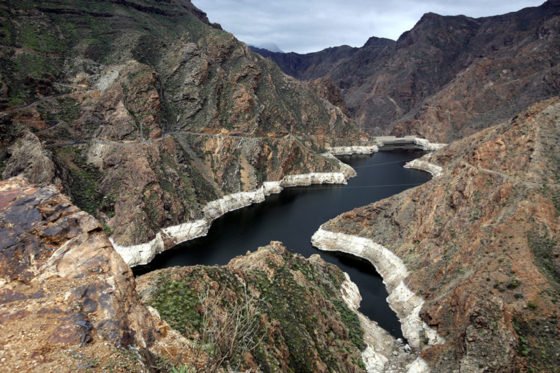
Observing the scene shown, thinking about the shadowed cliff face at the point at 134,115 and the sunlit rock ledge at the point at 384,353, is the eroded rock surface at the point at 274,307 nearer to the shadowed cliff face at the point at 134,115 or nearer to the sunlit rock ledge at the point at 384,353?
the sunlit rock ledge at the point at 384,353

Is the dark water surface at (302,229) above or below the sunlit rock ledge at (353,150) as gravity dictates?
below

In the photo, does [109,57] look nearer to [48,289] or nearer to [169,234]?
[169,234]

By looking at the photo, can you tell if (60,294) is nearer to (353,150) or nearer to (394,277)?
(394,277)

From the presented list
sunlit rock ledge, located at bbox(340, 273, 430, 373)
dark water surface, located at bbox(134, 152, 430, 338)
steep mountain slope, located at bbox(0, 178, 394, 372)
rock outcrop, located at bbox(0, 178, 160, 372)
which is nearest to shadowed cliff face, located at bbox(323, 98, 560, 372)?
sunlit rock ledge, located at bbox(340, 273, 430, 373)

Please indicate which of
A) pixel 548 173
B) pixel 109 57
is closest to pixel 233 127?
pixel 109 57

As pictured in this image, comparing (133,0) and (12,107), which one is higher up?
(133,0)

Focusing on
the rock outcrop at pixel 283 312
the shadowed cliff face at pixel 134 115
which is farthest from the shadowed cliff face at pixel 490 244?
the shadowed cliff face at pixel 134 115
